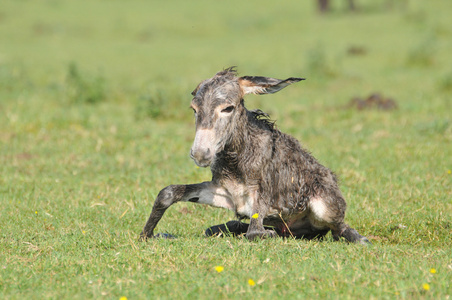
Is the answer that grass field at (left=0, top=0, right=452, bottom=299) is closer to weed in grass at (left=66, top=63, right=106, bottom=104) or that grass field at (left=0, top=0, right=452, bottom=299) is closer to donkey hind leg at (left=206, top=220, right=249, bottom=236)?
weed in grass at (left=66, top=63, right=106, bottom=104)

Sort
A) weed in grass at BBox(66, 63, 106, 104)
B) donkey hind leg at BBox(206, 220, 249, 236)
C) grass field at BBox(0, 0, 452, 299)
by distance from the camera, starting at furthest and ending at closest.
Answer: weed in grass at BBox(66, 63, 106, 104), donkey hind leg at BBox(206, 220, 249, 236), grass field at BBox(0, 0, 452, 299)

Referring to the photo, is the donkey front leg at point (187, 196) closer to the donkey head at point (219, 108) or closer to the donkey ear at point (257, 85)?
the donkey head at point (219, 108)

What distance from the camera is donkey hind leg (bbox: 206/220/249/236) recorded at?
654 centimetres

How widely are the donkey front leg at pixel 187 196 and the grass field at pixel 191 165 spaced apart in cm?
34

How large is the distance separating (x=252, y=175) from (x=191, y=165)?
3.81m

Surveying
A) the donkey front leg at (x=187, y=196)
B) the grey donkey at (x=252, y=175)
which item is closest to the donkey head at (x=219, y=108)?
the grey donkey at (x=252, y=175)

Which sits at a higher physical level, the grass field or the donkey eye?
the donkey eye

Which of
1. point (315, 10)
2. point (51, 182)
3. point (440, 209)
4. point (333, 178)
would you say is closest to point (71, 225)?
point (51, 182)

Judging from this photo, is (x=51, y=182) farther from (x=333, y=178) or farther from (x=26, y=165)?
(x=333, y=178)

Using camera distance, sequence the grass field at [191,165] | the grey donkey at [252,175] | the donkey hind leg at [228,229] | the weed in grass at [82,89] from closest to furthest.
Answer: the grass field at [191,165]
the grey donkey at [252,175]
the donkey hind leg at [228,229]
the weed in grass at [82,89]

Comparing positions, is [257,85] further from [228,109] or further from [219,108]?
[219,108]

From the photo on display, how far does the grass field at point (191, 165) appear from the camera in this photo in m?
4.85

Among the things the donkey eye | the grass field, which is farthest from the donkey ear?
the grass field

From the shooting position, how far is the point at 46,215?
7.32m
